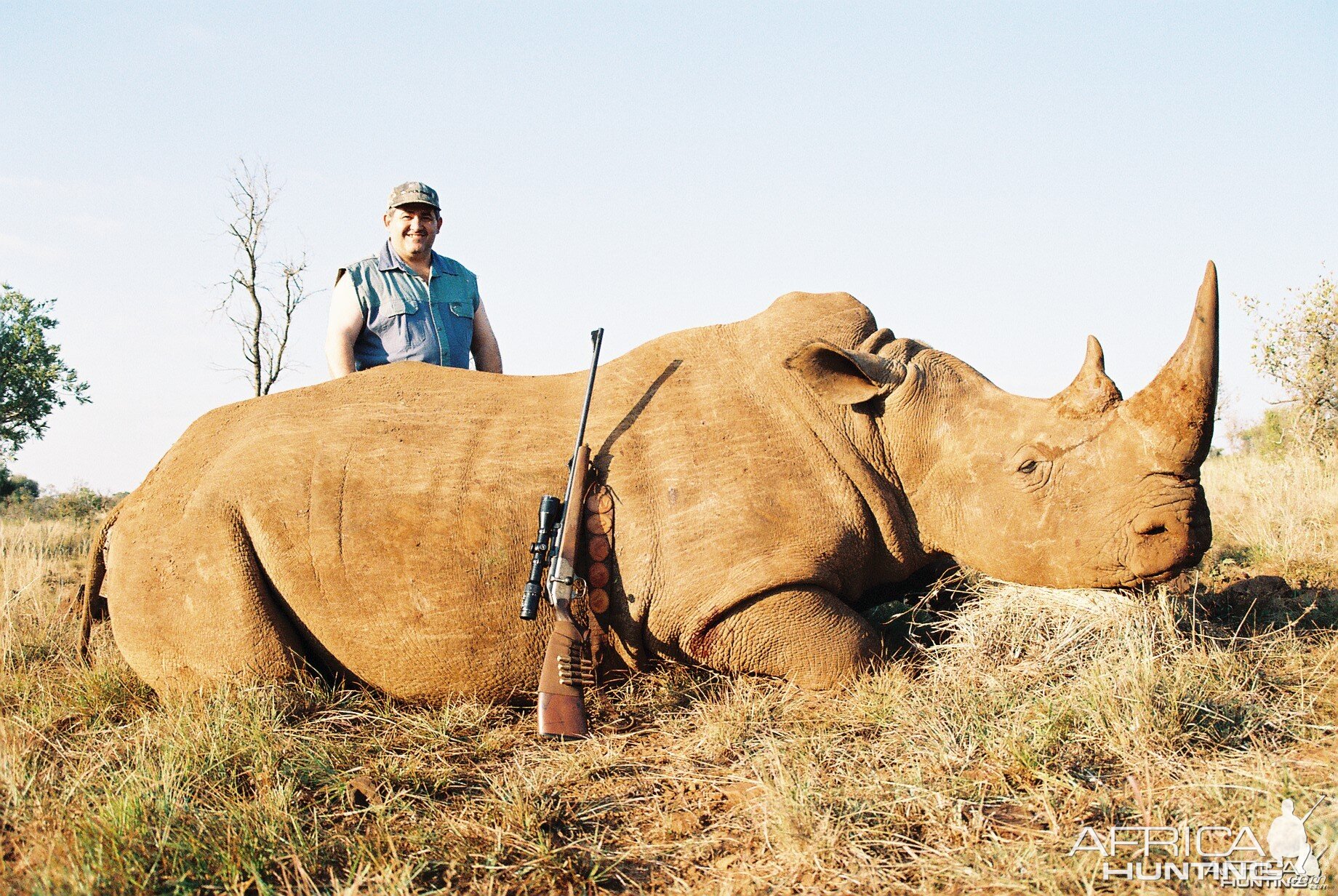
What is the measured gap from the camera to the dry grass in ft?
8.93

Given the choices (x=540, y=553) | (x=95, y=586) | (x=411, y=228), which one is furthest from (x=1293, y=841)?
(x=411, y=228)

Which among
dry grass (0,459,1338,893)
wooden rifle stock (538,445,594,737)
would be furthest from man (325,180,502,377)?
wooden rifle stock (538,445,594,737)

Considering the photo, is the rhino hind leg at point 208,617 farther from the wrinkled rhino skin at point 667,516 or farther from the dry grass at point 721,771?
the dry grass at point 721,771

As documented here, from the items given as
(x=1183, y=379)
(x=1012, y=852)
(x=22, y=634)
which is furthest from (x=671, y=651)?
(x=22, y=634)

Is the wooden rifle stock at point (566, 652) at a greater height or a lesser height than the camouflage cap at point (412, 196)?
lesser

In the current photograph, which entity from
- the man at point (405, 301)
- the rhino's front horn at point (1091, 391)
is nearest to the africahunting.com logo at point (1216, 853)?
the rhino's front horn at point (1091, 391)

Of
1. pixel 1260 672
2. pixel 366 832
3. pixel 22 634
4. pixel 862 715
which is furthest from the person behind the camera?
pixel 22 634

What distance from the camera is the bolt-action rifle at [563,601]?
153 inches

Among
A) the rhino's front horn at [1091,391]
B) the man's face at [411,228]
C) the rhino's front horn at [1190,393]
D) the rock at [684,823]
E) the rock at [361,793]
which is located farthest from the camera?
the man's face at [411,228]

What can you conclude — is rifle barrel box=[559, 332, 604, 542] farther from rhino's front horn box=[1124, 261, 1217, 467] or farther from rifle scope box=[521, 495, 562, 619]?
rhino's front horn box=[1124, 261, 1217, 467]

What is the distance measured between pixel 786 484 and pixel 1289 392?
14.4 m

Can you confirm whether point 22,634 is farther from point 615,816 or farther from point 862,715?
point 862,715

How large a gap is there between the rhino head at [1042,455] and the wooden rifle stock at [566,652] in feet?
4.10

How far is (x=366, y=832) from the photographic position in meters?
2.99
